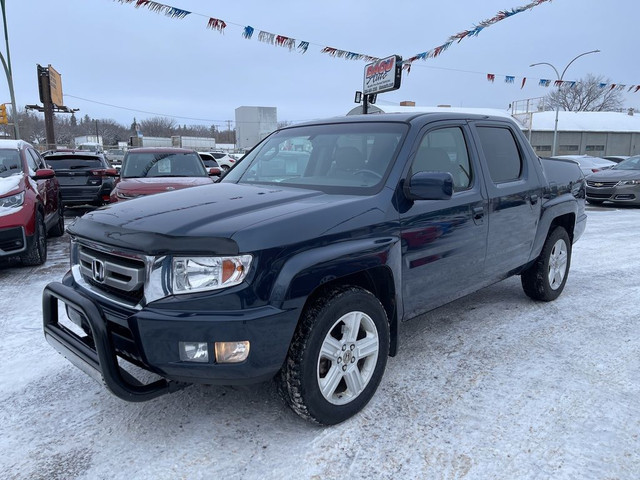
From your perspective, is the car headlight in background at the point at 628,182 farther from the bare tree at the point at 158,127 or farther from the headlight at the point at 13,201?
the bare tree at the point at 158,127

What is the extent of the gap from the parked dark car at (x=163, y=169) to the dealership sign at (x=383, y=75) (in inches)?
269

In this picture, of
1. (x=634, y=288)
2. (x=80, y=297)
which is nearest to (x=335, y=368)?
(x=80, y=297)

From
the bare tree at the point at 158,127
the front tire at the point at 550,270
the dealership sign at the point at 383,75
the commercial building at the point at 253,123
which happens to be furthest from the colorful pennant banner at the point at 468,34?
the bare tree at the point at 158,127

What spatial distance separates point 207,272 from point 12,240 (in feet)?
14.9

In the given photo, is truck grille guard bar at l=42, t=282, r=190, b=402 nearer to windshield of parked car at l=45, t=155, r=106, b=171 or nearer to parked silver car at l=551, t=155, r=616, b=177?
windshield of parked car at l=45, t=155, r=106, b=171

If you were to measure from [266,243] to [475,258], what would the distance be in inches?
77.1

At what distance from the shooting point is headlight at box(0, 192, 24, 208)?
5660 millimetres

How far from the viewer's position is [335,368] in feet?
8.71

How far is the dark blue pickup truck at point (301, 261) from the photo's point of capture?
7.50 feet

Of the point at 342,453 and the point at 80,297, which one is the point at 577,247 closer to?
the point at 342,453

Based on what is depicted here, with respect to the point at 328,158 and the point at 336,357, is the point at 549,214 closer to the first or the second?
the point at 328,158

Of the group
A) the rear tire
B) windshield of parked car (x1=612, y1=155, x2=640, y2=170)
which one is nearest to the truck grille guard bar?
the rear tire

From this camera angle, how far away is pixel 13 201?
580 cm

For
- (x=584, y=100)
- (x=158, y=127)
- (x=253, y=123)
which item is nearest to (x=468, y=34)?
(x=253, y=123)
